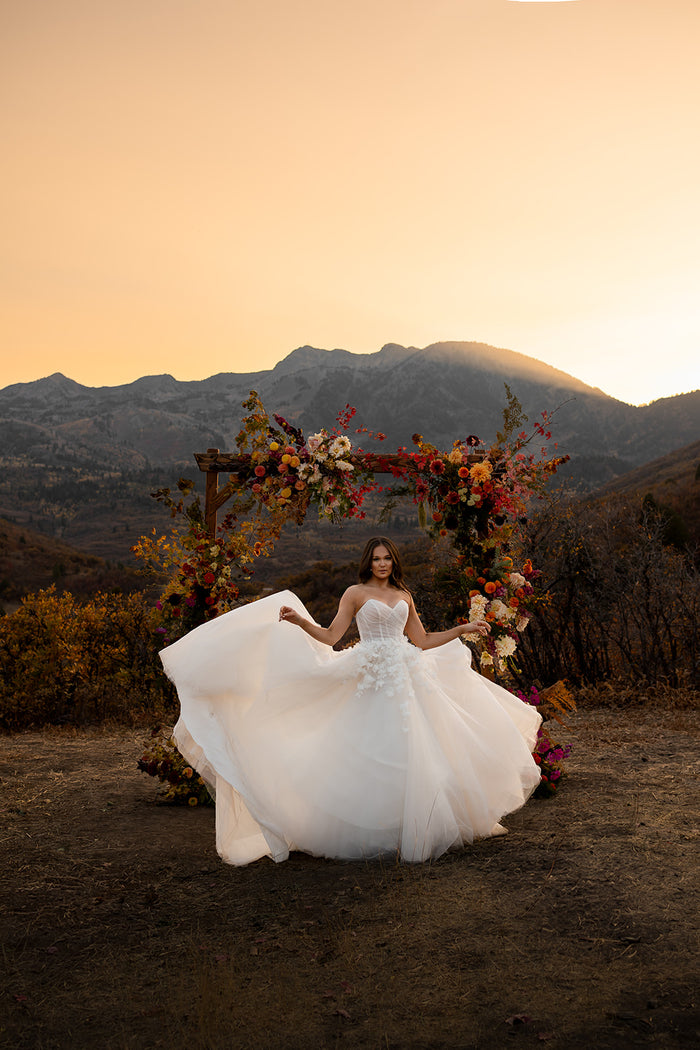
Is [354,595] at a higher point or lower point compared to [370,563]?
lower

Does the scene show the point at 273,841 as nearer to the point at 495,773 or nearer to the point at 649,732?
the point at 495,773

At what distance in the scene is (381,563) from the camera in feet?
18.6

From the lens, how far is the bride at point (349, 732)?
192 inches

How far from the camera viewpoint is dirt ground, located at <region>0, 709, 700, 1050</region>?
303 centimetres

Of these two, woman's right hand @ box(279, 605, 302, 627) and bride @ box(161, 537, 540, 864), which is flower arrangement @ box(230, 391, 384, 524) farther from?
woman's right hand @ box(279, 605, 302, 627)

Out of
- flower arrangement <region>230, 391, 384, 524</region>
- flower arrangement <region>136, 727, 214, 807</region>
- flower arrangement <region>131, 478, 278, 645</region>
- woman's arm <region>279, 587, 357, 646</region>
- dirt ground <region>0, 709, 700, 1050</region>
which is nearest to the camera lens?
dirt ground <region>0, 709, 700, 1050</region>

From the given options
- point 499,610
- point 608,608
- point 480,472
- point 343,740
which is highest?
point 480,472

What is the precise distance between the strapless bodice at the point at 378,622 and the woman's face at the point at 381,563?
22cm

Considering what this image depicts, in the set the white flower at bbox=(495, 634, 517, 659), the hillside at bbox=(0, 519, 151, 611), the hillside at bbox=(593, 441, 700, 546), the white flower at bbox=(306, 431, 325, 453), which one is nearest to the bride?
the white flower at bbox=(495, 634, 517, 659)

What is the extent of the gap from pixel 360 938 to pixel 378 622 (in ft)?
7.39

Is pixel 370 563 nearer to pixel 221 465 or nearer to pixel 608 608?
pixel 221 465

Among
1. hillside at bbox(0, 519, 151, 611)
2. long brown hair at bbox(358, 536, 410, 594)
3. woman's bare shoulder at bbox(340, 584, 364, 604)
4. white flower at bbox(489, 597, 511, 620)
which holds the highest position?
long brown hair at bbox(358, 536, 410, 594)

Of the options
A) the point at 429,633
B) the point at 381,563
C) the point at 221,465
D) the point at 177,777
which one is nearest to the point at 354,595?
the point at 381,563

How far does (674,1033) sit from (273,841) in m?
2.77
